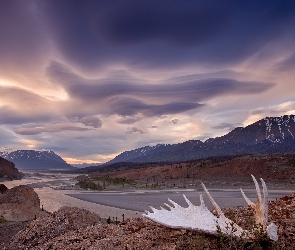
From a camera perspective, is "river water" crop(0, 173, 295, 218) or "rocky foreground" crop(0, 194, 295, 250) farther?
"river water" crop(0, 173, 295, 218)

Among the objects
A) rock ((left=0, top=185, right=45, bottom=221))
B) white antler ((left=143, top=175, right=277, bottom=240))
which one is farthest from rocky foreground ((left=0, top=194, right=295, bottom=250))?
rock ((left=0, top=185, right=45, bottom=221))

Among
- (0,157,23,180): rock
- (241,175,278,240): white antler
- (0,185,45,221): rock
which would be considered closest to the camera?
(241,175,278,240): white antler

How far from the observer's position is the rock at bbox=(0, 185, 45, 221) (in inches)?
706

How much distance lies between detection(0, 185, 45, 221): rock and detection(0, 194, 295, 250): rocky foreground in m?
11.2

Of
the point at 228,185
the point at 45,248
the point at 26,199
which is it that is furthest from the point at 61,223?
the point at 228,185

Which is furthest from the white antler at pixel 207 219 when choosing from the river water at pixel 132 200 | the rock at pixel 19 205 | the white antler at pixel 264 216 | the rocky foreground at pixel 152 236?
the river water at pixel 132 200

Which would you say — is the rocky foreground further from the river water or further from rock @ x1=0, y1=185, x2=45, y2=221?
the river water

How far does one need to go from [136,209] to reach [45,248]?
2210 centimetres

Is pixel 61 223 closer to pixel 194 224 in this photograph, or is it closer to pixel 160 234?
pixel 160 234

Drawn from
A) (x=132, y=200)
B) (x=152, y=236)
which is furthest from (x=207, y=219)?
(x=132, y=200)

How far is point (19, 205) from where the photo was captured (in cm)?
1942

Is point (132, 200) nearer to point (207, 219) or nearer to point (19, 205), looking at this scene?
point (19, 205)

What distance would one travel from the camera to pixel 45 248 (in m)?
6.13

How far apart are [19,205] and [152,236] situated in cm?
1650
